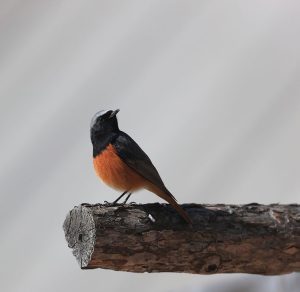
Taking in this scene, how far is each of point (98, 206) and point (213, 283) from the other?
1532 millimetres

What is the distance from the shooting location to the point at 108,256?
4066 mm

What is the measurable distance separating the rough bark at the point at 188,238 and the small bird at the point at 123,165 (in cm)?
48

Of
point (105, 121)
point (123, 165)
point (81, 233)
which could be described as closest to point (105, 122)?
point (105, 121)

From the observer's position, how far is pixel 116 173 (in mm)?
5195

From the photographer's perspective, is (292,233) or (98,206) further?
(292,233)

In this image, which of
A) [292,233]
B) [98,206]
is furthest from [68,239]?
[292,233]

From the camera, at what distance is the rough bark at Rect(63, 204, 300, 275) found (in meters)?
4.11

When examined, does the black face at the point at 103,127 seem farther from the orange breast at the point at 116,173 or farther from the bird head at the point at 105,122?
the orange breast at the point at 116,173

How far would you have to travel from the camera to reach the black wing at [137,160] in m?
5.00

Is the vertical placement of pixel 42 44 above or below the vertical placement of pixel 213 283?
above

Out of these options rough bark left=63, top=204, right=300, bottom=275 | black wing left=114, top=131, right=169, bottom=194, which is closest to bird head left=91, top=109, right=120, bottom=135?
black wing left=114, top=131, right=169, bottom=194

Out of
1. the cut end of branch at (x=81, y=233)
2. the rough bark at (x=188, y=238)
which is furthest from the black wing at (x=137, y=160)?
the cut end of branch at (x=81, y=233)

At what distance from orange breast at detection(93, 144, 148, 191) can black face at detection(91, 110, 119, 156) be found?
20 centimetres

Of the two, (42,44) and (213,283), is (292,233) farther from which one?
(42,44)
